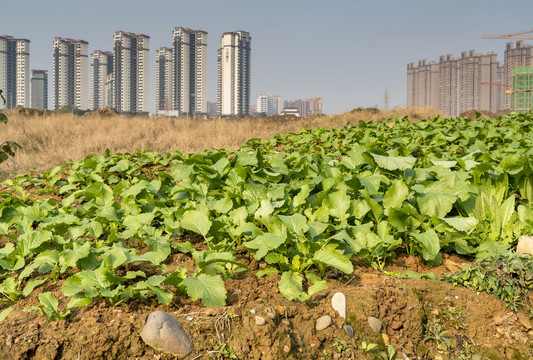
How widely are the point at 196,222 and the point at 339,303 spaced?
127 centimetres

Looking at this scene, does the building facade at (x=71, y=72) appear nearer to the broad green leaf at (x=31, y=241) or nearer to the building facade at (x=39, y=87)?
the building facade at (x=39, y=87)

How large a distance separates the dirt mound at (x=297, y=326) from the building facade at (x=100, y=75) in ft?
538

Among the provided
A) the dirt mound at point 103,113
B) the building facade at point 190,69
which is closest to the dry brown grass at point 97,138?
the dirt mound at point 103,113

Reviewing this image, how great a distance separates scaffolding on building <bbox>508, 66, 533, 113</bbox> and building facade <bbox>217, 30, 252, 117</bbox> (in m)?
76.0

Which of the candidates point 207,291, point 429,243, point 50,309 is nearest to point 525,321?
point 429,243

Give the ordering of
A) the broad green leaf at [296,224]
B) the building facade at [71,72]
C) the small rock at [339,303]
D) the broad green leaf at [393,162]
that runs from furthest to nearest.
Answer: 1. the building facade at [71,72]
2. the broad green leaf at [393,162]
3. the broad green leaf at [296,224]
4. the small rock at [339,303]

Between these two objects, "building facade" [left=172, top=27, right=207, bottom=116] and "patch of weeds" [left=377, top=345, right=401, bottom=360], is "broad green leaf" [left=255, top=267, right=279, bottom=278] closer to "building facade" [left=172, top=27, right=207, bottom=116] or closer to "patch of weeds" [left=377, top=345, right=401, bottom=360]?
"patch of weeds" [left=377, top=345, right=401, bottom=360]

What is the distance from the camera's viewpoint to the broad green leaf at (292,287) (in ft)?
8.04

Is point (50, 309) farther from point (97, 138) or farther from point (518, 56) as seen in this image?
Result: point (518, 56)

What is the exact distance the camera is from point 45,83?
14938 centimetres

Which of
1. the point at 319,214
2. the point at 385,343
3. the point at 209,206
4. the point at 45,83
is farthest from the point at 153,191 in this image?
the point at 45,83

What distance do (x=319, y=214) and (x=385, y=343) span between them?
1.12m

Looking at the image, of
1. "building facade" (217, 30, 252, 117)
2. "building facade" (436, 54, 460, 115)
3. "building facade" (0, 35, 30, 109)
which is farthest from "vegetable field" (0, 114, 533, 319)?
"building facade" (436, 54, 460, 115)

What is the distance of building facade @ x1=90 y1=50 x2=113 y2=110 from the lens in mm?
154625
